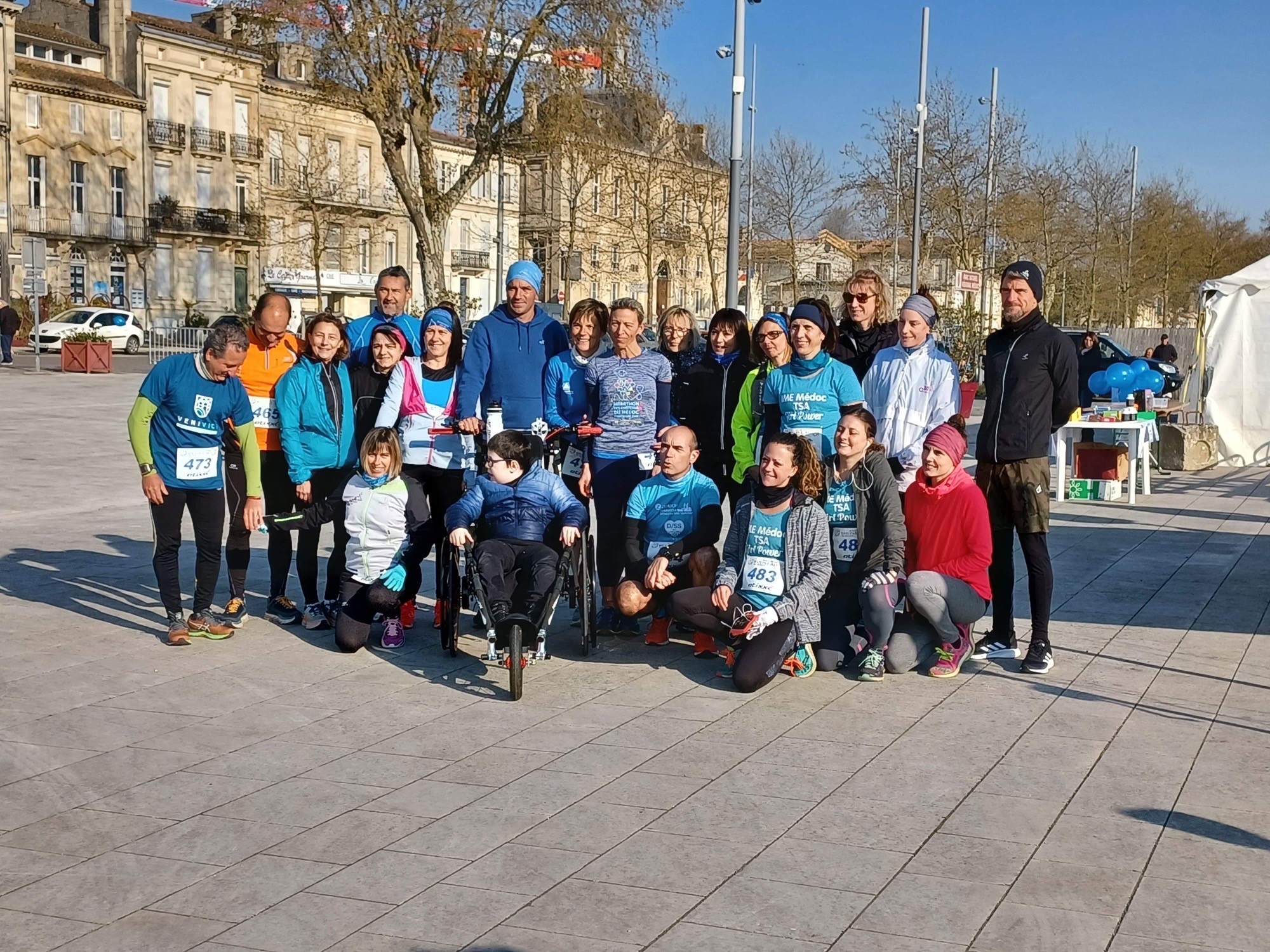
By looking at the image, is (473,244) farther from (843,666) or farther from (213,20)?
(843,666)

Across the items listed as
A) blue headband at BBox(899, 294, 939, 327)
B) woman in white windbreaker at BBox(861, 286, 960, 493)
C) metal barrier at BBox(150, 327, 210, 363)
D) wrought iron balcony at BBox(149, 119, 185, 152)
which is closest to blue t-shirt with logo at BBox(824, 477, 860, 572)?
woman in white windbreaker at BBox(861, 286, 960, 493)

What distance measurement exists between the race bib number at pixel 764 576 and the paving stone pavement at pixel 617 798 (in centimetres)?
46

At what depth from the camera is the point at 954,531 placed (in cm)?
722

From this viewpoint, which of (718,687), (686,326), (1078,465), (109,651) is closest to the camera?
(718,687)

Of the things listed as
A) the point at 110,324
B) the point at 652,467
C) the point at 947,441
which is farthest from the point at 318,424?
the point at 110,324

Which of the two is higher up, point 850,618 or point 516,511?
point 516,511

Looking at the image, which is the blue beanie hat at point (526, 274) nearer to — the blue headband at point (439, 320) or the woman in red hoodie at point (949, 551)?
the blue headband at point (439, 320)

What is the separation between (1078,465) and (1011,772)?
33.9 feet

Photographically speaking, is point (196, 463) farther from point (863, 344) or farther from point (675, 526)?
point (863, 344)

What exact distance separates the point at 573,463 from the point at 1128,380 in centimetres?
1119

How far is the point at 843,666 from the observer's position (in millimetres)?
7332

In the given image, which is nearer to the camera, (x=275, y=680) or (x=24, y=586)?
(x=275, y=680)

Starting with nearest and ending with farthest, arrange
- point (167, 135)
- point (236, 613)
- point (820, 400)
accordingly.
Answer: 1. point (820, 400)
2. point (236, 613)
3. point (167, 135)

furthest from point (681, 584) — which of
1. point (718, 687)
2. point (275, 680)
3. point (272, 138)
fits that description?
point (272, 138)
